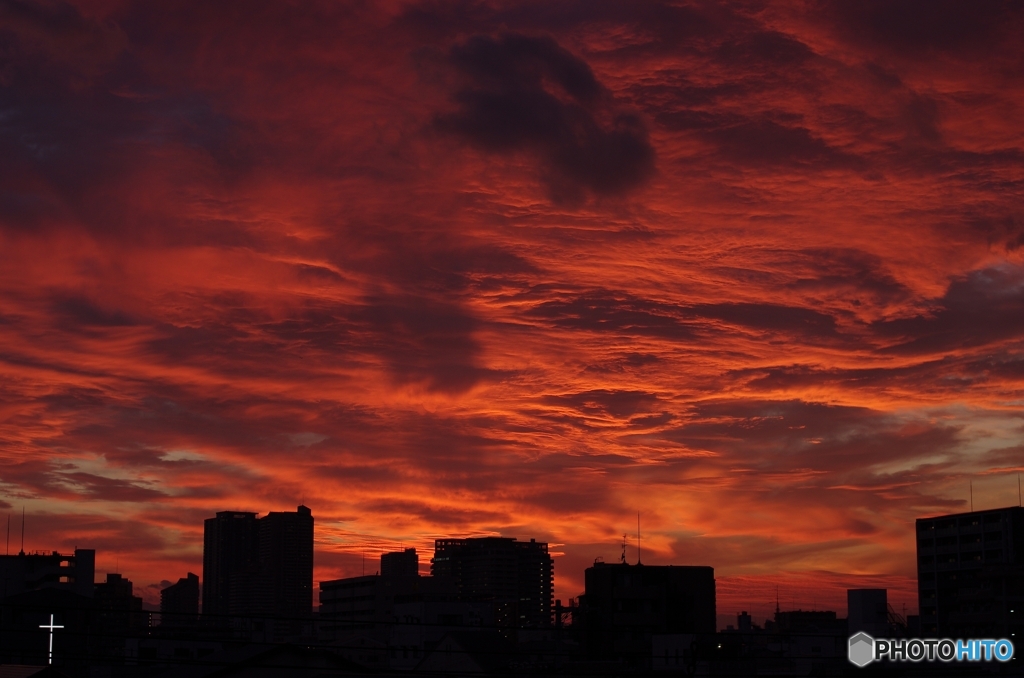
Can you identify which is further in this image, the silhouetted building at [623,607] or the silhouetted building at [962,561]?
the silhouetted building at [962,561]

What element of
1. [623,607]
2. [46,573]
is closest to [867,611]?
[623,607]

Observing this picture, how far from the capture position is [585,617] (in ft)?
416

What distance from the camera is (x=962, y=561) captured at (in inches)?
7298

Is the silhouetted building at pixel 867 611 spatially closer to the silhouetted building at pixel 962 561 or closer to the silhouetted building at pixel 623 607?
the silhouetted building at pixel 623 607

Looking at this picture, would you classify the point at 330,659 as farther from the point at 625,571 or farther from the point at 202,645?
the point at 202,645

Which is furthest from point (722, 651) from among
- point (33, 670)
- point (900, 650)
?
point (33, 670)

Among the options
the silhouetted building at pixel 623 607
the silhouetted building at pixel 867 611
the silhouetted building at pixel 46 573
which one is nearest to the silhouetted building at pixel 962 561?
the silhouetted building at pixel 623 607

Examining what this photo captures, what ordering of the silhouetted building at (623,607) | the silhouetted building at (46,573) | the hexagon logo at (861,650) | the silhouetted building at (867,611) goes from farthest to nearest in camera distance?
the silhouetted building at (46,573), the silhouetted building at (623,607), the silhouetted building at (867,611), the hexagon logo at (861,650)

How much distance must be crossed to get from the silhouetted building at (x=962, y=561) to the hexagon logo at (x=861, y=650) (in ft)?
319

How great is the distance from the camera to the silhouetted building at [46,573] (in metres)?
151

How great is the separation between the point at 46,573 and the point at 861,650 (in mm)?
127978

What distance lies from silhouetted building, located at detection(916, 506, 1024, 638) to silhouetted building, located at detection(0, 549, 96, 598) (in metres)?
121

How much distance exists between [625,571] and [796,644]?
780 inches

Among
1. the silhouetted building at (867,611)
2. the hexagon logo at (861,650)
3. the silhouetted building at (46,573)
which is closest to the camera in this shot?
the hexagon logo at (861,650)
